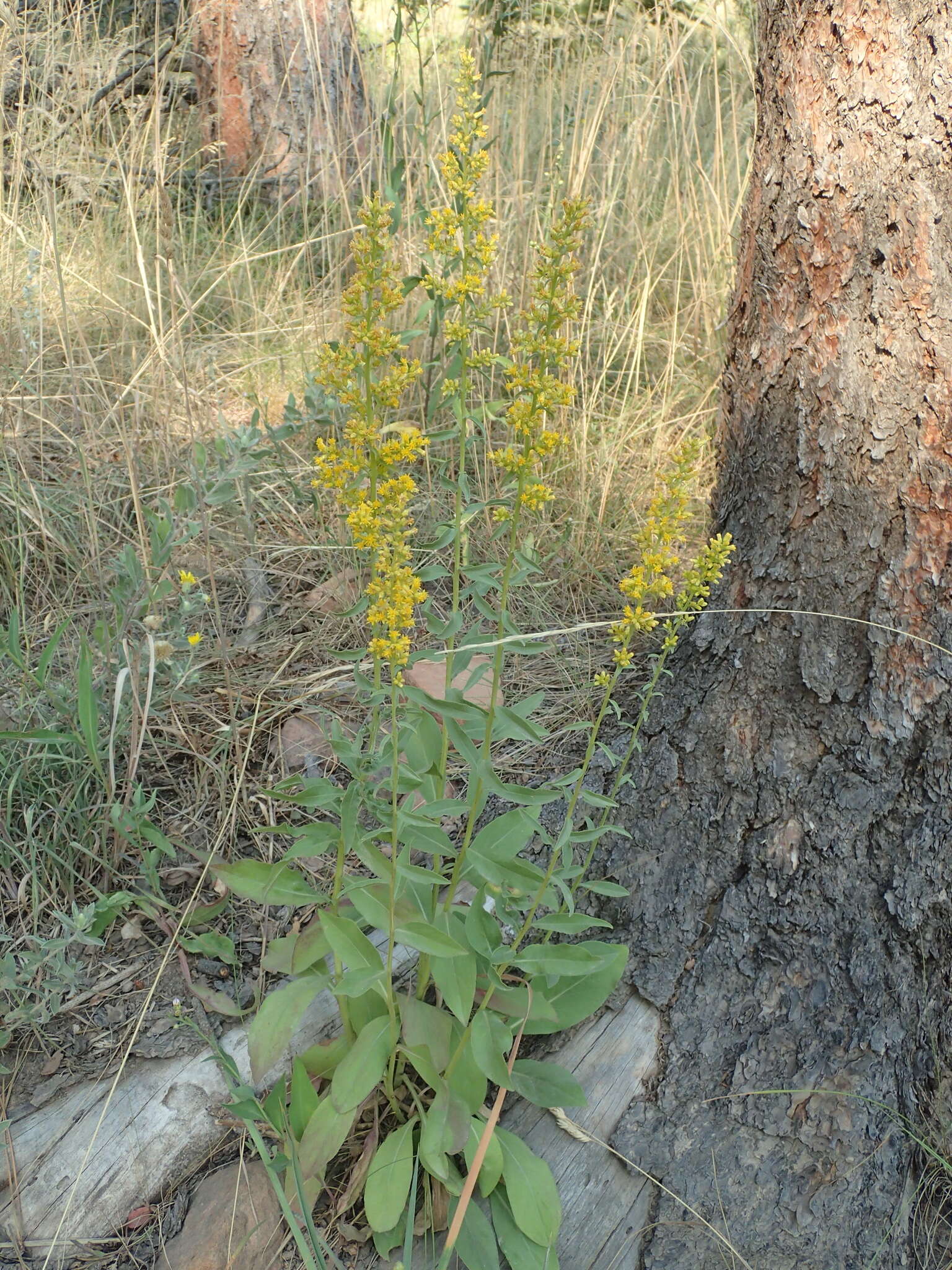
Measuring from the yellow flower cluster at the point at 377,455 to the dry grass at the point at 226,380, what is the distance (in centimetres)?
62

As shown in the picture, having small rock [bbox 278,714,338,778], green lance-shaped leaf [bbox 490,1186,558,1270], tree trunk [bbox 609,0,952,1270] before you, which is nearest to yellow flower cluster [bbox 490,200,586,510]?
tree trunk [bbox 609,0,952,1270]

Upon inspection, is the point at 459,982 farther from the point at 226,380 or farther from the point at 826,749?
the point at 226,380

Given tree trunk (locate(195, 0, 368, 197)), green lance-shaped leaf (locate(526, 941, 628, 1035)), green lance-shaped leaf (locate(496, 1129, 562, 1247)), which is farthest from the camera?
tree trunk (locate(195, 0, 368, 197))

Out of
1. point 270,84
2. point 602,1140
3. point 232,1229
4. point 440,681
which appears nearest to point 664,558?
point 602,1140

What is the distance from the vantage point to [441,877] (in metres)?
1.33

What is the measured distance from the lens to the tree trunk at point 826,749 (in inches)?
57.7

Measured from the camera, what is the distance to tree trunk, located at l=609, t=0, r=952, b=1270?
1.46 metres

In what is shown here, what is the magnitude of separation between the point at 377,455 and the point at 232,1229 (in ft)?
3.95

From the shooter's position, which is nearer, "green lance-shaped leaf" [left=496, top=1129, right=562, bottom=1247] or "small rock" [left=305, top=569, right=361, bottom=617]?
"green lance-shaped leaf" [left=496, top=1129, right=562, bottom=1247]

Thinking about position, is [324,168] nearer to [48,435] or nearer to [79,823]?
[48,435]

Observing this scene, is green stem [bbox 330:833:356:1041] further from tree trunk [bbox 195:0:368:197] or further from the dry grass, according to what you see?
tree trunk [bbox 195:0:368:197]

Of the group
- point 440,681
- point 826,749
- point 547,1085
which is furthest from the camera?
point 440,681

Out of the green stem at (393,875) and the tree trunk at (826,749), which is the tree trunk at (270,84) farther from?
the green stem at (393,875)

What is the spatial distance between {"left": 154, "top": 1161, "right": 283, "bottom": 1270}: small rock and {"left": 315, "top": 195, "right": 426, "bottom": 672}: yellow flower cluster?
0.91 meters
